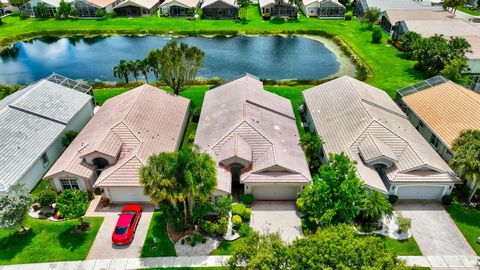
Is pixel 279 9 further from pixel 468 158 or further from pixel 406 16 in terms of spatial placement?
pixel 468 158

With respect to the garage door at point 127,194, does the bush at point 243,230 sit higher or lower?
lower

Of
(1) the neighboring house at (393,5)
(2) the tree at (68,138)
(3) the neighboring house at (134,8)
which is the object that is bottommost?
(2) the tree at (68,138)

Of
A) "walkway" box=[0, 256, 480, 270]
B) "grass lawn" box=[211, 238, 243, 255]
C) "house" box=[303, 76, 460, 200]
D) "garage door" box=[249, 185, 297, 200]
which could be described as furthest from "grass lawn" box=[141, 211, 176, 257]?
"house" box=[303, 76, 460, 200]

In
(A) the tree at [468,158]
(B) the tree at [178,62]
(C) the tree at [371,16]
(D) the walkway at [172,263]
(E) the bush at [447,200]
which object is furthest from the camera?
(C) the tree at [371,16]

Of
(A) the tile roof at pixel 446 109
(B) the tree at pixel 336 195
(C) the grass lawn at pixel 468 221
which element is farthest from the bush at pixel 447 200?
(B) the tree at pixel 336 195

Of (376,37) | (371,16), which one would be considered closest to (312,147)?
(376,37)

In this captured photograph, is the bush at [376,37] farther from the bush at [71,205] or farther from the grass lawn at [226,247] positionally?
the bush at [71,205]

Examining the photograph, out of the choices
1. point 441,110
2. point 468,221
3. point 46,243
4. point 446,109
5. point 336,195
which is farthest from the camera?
point 441,110
